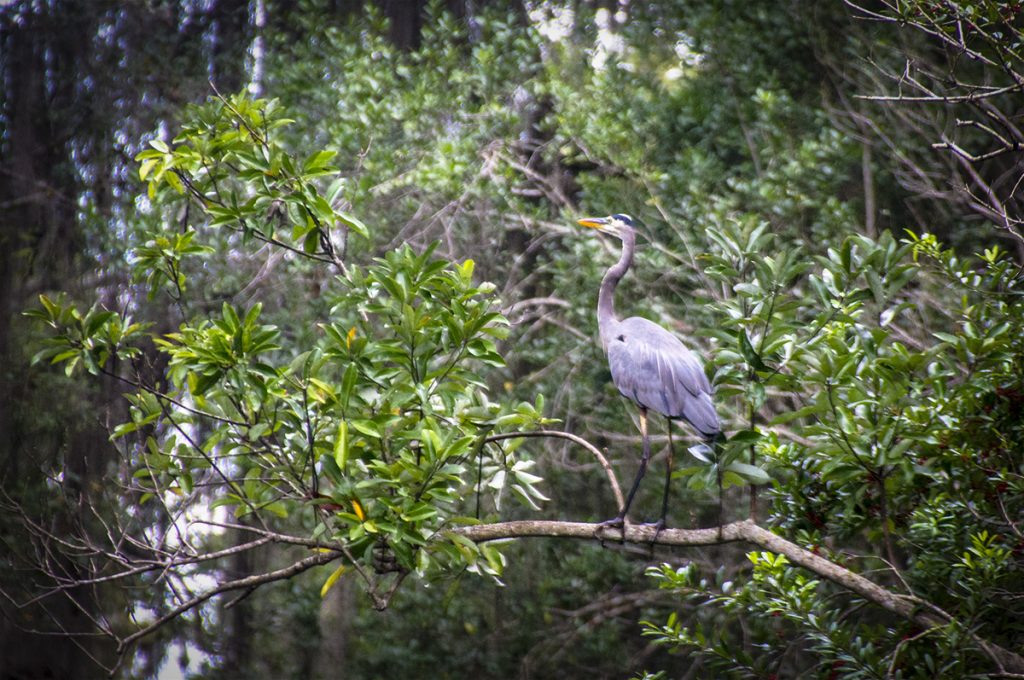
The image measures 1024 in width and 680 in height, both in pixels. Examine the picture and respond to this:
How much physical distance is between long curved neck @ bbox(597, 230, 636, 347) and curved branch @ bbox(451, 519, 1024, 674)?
1.46 metres

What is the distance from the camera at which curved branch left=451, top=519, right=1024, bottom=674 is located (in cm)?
291

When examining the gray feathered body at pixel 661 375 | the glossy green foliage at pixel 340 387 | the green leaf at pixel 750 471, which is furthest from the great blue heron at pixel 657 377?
the glossy green foliage at pixel 340 387

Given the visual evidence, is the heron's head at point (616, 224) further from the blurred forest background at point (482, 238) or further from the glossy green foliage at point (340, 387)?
the glossy green foliage at point (340, 387)

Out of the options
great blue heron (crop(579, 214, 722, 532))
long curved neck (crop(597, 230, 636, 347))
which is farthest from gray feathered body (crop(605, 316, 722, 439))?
long curved neck (crop(597, 230, 636, 347))

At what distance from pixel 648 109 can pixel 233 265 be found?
3375 mm

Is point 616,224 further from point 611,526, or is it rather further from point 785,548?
point 785,548

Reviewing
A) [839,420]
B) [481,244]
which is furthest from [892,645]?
[481,244]

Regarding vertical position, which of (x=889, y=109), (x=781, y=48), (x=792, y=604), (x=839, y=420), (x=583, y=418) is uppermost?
(x=781, y=48)

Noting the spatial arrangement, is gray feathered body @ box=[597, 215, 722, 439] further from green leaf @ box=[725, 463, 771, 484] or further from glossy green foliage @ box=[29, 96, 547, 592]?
glossy green foliage @ box=[29, 96, 547, 592]

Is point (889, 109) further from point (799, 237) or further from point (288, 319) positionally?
point (288, 319)

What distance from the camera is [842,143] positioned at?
21.4 ft

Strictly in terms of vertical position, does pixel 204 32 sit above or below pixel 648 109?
above

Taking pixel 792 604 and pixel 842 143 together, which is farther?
pixel 842 143

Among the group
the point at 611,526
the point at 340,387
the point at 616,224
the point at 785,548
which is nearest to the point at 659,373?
the point at 611,526
